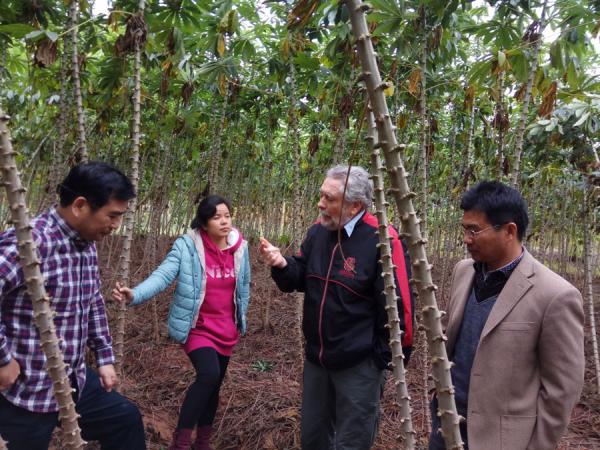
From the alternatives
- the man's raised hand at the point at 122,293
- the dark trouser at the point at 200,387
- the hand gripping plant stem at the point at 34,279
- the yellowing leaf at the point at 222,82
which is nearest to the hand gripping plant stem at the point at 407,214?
the hand gripping plant stem at the point at 34,279

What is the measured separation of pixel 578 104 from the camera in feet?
9.03

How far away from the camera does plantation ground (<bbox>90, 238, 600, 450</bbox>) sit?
3150 millimetres

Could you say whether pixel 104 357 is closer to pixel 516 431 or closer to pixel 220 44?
pixel 516 431

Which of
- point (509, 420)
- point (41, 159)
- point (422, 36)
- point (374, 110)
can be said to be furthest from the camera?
point (41, 159)

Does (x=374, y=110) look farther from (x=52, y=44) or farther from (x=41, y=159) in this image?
(x=41, y=159)

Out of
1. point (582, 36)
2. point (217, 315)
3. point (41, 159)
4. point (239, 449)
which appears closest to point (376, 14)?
point (582, 36)

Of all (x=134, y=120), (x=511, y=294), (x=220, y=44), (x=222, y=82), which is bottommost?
(x=511, y=294)

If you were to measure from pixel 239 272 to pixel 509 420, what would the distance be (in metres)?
1.60

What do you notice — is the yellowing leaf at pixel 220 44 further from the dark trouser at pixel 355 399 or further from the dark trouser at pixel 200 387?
the dark trouser at pixel 355 399

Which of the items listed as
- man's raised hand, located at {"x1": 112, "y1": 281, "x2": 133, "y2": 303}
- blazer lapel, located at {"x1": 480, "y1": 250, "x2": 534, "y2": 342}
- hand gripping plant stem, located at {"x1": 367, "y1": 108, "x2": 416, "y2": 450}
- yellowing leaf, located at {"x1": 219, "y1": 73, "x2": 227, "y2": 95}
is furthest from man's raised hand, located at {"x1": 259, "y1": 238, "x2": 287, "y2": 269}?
yellowing leaf, located at {"x1": 219, "y1": 73, "x2": 227, "y2": 95}

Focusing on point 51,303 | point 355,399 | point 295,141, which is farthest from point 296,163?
point 51,303

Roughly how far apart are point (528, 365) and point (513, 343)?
0.08 m

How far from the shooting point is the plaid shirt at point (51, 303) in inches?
58.1

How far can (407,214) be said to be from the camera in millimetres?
654
